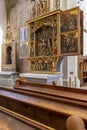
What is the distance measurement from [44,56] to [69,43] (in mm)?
1368

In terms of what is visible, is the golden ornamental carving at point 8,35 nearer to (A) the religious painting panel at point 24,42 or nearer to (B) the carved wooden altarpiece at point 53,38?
(A) the religious painting panel at point 24,42

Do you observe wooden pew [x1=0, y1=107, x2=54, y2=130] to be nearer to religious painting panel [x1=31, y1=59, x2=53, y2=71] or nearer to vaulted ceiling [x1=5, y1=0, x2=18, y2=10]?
religious painting panel [x1=31, y1=59, x2=53, y2=71]

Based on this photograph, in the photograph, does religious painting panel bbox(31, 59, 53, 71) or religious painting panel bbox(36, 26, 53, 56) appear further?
religious painting panel bbox(36, 26, 53, 56)

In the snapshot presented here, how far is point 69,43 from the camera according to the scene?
A: 232 inches

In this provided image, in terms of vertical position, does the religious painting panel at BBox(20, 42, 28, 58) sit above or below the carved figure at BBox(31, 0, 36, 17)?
below

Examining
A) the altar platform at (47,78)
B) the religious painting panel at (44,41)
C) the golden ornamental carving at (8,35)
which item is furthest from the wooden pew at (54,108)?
the golden ornamental carving at (8,35)

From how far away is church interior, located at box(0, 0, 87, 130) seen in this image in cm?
276

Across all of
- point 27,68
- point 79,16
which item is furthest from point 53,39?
point 27,68

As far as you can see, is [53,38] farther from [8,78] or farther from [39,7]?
[8,78]

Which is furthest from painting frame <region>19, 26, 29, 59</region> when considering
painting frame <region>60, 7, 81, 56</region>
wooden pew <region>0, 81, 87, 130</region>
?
wooden pew <region>0, 81, 87, 130</region>

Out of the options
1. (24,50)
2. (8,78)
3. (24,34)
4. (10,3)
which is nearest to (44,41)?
(24,50)

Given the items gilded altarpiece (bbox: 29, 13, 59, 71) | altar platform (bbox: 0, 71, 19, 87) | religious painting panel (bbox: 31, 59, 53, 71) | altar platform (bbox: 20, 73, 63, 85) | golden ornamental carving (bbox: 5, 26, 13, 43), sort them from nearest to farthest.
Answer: altar platform (bbox: 20, 73, 63, 85), gilded altarpiece (bbox: 29, 13, 59, 71), religious painting panel (bbox: 31, 59, 53, 71), altar platform (bbox: 0, 71, 19, 87), golden ornamental carving (bbox: 5, 26, 13, 43)

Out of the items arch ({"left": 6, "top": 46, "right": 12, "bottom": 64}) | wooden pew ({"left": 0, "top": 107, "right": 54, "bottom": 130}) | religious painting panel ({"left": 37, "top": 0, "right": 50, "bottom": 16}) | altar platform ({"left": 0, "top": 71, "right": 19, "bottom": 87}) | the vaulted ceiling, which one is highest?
the vaulted ceiling

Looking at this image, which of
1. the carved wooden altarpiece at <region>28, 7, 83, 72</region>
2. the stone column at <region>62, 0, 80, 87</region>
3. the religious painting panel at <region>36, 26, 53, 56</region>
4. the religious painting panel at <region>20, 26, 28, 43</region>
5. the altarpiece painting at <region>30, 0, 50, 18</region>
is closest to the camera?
the carved wooden altarpiece at <region>28, 7, 83, 72</region>
